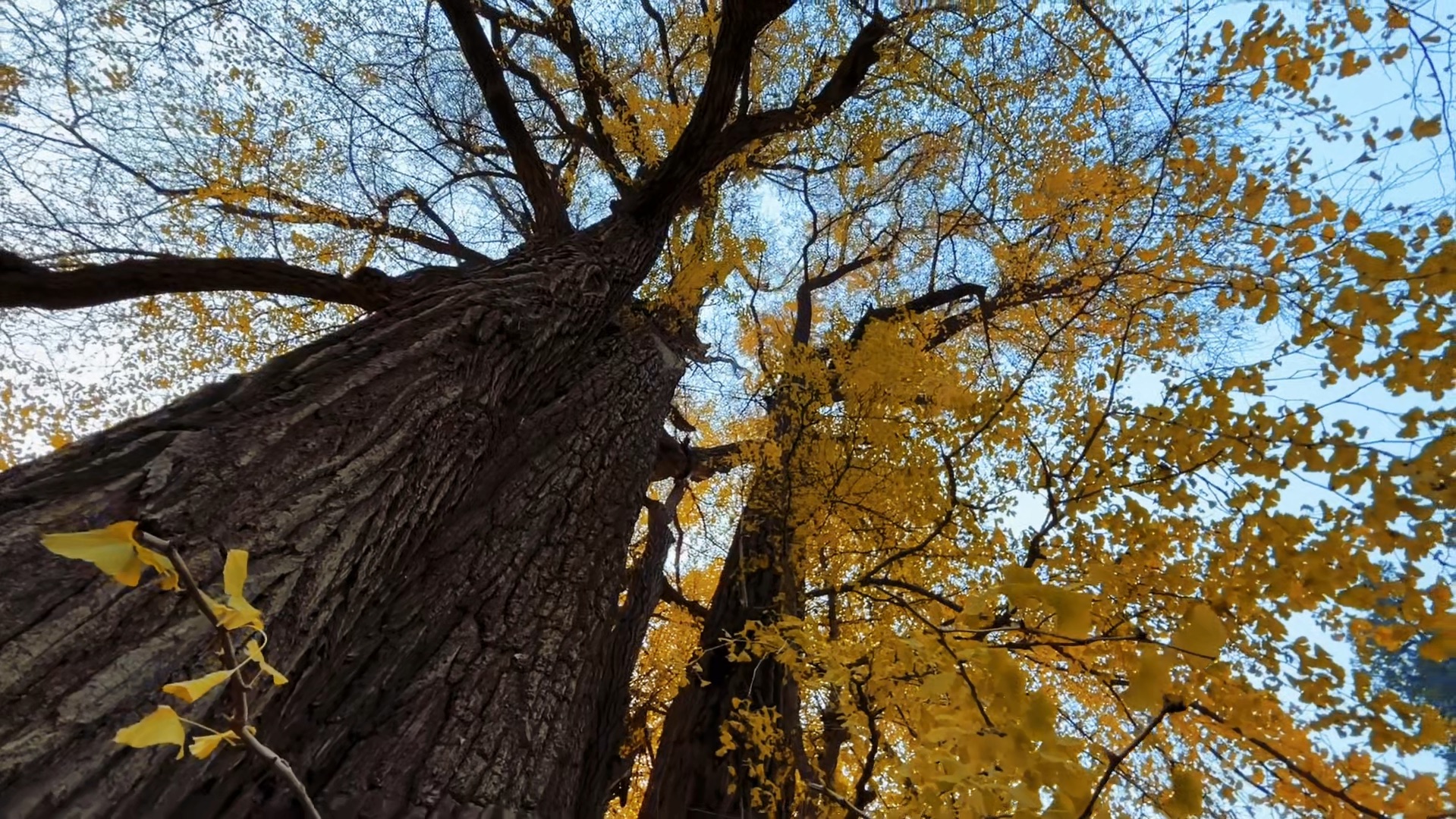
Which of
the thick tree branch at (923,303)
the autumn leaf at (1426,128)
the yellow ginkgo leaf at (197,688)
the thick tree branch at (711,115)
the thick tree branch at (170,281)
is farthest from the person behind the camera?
the thick tree branch at (923,303)

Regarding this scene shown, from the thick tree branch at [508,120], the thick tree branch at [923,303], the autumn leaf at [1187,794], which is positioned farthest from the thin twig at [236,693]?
the thick tree branch at [923,303]

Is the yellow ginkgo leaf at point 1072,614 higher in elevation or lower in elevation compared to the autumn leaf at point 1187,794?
higher

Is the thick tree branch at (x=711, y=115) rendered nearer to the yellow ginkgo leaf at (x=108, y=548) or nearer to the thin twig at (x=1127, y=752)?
the thin twig at (x=1127, y=752)

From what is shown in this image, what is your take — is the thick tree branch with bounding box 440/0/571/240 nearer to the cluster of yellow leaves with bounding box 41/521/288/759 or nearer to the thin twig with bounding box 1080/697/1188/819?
the cluster of yellow leaves with bounding box 41/521/288/759

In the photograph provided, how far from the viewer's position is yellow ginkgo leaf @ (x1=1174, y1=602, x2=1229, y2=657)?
930 mm

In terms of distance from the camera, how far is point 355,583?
184cm

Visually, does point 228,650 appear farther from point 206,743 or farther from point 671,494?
point 671,494

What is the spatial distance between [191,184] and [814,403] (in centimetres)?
549

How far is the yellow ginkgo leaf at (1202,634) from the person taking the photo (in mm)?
930

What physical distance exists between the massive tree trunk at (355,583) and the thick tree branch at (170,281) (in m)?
0.57

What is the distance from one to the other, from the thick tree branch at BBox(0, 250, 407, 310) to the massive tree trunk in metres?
0.57

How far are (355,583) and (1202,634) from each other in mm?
1999

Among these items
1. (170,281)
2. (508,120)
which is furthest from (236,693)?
(508,120)

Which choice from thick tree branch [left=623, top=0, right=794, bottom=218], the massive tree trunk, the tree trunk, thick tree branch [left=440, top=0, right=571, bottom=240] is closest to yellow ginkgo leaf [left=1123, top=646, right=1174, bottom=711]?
the massive tree trunk
